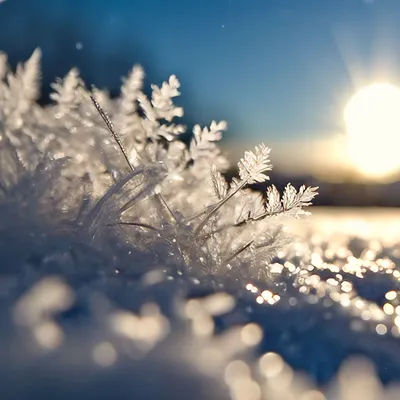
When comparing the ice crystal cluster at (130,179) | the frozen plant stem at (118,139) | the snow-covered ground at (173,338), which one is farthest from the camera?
the frozen plant stem at (118,139)

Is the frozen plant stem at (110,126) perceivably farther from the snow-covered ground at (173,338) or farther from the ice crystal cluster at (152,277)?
the snow-covered ground at (173,338)

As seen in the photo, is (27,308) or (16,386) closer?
(16,386)

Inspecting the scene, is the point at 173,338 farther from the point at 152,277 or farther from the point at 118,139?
the point at 118,139

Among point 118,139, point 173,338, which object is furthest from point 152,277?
point 118,139

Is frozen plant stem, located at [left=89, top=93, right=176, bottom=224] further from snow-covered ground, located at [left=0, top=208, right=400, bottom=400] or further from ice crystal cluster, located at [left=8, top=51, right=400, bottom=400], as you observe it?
snow-covered ground, located at [left=0, top=208, right=400, bottom=400]

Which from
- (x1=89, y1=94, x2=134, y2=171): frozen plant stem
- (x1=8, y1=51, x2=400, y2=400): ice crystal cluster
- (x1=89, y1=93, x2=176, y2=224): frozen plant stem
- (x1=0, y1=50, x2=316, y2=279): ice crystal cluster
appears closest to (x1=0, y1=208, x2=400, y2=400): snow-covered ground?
(x1=8, y1=51, x2=400, y2=400): ice crystal cluster

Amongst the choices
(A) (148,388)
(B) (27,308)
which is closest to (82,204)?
(B) (27,308)

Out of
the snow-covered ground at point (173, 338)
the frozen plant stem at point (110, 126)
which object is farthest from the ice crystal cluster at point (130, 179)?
the snow-covered ground at point (173, 338)

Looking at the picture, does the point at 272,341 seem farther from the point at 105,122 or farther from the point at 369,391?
the point at 105,122
